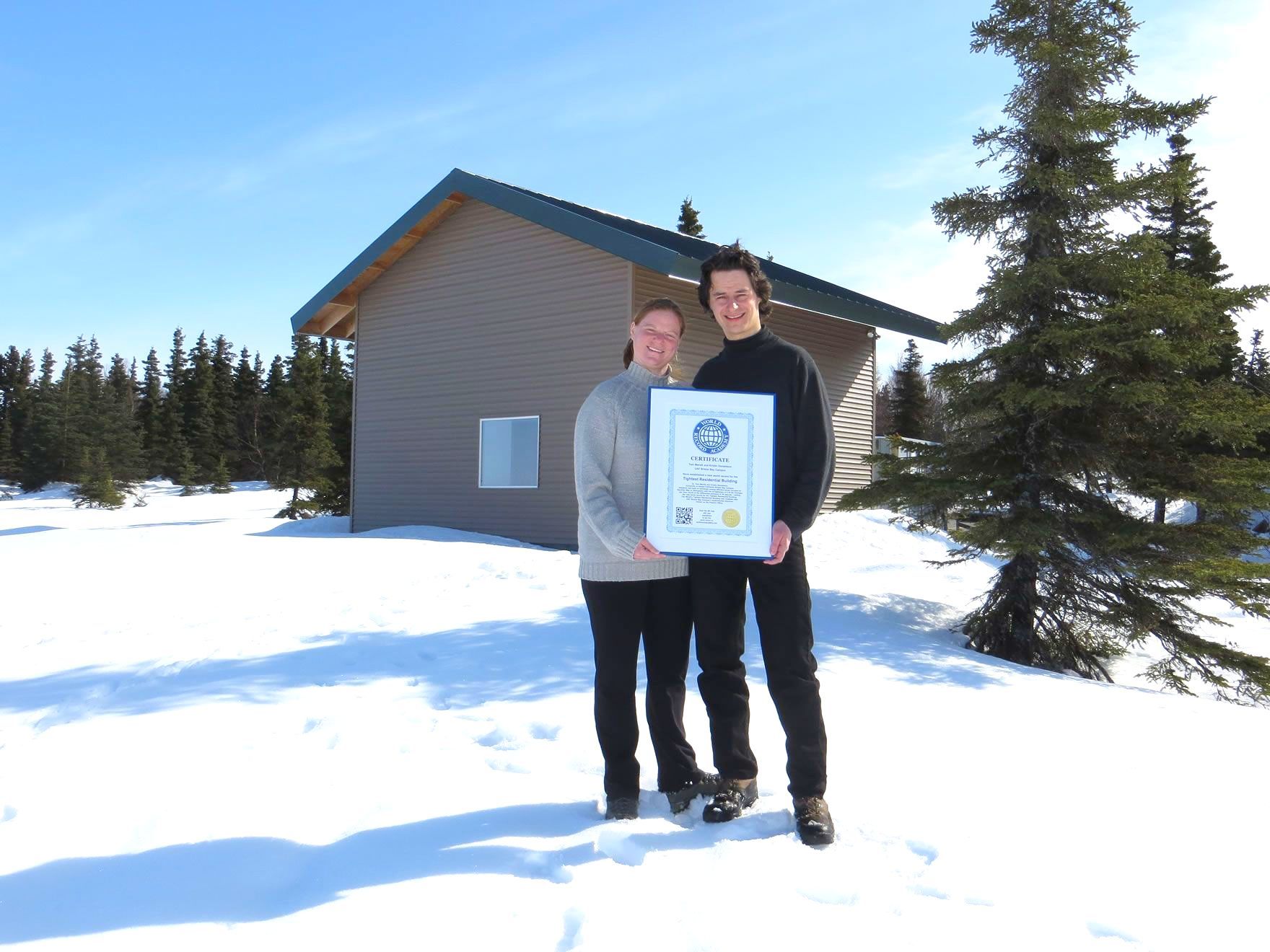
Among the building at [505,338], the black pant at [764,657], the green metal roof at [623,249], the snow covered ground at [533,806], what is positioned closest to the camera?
the snow covered ground at [533,806]

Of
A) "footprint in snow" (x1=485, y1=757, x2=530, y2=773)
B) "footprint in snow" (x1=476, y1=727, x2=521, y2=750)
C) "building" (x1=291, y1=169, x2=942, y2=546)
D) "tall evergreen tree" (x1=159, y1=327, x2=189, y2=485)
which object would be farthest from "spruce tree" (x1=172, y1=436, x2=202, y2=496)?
"footprint in snow" (x1=485, y1=757, x2=530, y2=773)

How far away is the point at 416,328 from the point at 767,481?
12.2 metres

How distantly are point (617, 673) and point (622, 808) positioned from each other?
470 millimetres

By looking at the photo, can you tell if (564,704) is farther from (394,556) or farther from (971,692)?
(394,556)

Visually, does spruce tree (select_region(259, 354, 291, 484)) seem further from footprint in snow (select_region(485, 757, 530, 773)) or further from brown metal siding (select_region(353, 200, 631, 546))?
footprint in snow (select_region(485, 757, 530, 773))

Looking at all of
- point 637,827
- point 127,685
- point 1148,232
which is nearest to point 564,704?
point 637,827

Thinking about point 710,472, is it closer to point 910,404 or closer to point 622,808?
point 622,808

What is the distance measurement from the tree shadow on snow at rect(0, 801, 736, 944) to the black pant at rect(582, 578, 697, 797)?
240 millimetres

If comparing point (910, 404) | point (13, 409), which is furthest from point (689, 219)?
point (13, 409)

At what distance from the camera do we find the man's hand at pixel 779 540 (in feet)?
8.91

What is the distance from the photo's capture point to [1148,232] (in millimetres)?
7637

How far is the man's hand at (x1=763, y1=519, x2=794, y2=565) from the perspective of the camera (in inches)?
107

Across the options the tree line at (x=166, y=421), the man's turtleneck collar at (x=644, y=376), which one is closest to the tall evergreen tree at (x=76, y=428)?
the tree line at (x=166, y=421)

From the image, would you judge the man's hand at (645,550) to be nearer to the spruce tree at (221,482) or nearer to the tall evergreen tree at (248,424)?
the spruce tree at (221,482)
